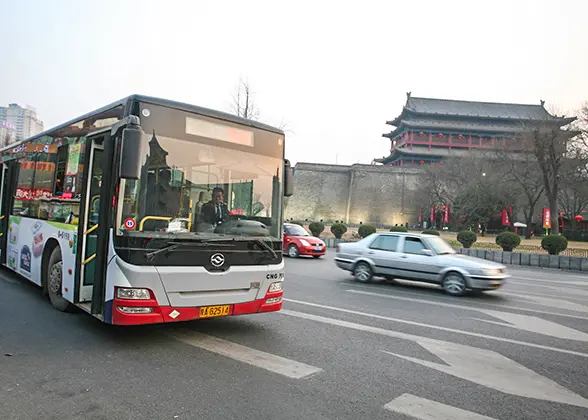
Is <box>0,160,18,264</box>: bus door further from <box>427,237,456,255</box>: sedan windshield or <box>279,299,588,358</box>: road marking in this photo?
<box>427,237,456,255</box>: sedan windshield

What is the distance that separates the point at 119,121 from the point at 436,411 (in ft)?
13.4

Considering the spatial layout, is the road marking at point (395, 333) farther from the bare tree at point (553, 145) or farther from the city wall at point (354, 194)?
the city wall at point (354, 194)

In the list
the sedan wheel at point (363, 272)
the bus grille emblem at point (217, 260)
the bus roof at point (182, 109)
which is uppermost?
the bus roof at point (182, 109)

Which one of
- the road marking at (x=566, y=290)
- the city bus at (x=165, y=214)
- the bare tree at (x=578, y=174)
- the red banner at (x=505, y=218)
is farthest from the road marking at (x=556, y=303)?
the red banner at (x=505, y=218)

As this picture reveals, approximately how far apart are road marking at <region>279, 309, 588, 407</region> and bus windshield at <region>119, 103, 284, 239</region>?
2.33 metres

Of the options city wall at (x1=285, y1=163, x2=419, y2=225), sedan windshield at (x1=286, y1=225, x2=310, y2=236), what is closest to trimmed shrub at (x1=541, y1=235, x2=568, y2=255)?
sedan windshield at (x1=286, y1=225, x2=310, y2=236)

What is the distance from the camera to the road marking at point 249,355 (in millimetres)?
4328

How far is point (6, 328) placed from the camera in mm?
5367

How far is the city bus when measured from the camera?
460cm

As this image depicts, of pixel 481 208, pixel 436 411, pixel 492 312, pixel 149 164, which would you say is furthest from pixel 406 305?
pixel 481 208

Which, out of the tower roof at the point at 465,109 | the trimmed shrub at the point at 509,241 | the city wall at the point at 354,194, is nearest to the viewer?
the trimmed shrub at the point at 509,241

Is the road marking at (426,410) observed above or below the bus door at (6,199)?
below

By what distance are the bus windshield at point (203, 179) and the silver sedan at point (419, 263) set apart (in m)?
5.50

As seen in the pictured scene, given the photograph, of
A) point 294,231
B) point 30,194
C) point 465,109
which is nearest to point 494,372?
point 30,194
